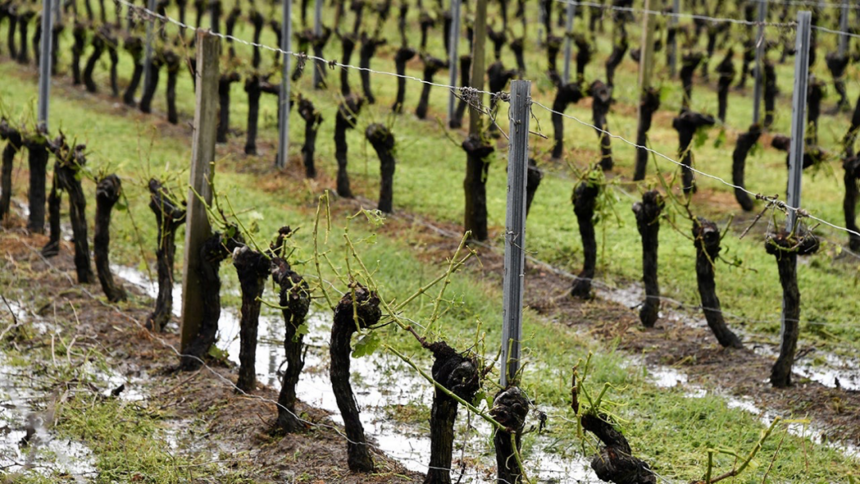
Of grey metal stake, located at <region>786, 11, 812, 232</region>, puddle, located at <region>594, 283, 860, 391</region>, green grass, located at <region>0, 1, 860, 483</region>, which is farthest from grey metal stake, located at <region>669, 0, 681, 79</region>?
grey metal stake, located at <region>786, 11, 812, 232</region>

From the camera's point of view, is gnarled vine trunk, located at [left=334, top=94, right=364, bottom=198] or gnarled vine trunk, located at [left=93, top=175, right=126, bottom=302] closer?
gnarled vine trunk, located at [left=93, top=175, right=126, bottom=302]

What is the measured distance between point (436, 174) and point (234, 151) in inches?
104

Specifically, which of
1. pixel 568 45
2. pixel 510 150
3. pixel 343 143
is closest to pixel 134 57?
pixel 343 143

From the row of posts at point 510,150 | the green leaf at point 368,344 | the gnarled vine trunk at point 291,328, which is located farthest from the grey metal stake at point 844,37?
the green leaf at point 368,344

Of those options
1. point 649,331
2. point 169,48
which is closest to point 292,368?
point 649,331

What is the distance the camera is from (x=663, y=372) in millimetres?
6750

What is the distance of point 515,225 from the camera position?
4367 millimetres

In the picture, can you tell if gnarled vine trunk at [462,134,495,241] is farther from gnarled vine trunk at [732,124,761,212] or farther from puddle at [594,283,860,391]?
gnarled vine trunk at [732,124,761,212]

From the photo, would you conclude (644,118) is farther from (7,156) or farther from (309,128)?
(7,156)

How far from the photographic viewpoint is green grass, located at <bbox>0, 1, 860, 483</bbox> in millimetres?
5562

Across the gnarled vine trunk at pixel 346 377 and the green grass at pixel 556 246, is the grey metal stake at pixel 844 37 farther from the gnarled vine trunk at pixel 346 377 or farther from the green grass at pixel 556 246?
the gnarled vine trunk at pixel 346 377

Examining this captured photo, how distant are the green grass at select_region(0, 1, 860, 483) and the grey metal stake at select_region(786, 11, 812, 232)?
37.7 inches

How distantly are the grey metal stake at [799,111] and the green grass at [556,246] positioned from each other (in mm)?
958

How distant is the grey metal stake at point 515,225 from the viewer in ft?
14.1
